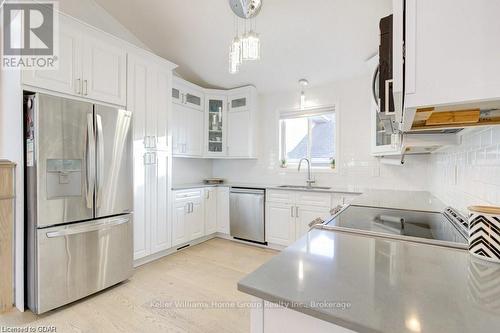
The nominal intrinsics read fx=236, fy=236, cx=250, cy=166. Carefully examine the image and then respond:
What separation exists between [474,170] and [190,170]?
3581 mm

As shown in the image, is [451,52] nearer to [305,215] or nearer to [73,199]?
[73,199]

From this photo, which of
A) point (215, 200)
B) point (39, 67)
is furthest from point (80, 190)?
point (215, 200)

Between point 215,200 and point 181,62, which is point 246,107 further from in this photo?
point 215,200

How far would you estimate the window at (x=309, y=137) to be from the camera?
357 centimetres

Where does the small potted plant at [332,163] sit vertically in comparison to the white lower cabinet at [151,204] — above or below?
above

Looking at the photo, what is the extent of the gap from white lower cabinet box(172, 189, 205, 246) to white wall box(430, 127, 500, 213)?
9.37ft

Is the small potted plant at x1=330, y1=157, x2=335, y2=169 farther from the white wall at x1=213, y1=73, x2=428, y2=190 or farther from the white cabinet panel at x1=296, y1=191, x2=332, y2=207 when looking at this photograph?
the white cabinet panel at x1=296, y1=191, x2=332, y2=207

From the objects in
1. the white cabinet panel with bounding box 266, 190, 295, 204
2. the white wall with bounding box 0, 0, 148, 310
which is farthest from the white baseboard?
the white wall with bounding box 0, 0, 148, 310

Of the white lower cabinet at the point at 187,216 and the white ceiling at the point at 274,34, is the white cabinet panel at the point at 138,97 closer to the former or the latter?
the white ceiling at the point at 274,34

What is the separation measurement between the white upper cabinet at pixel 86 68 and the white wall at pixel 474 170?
2.83 meters

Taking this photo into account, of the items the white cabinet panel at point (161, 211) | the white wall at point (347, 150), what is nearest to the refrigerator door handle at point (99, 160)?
the white cabinet panel at point (161, 211)

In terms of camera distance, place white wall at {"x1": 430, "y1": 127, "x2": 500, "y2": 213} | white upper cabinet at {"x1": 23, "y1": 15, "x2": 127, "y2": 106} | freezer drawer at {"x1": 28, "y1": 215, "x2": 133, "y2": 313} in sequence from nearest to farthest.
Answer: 1. white wall at {"x1": 430, "y1": 127, "x2": 500, "y2": 213}
2. freezer drawer at {"x1": 28, "y1": 215, "x2": 133, "y2": 313}
3. white upper cabinet at {"x1": 23, "y1": 15, "x2": 127, "y2": 106}

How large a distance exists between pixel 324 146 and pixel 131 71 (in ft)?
9.02

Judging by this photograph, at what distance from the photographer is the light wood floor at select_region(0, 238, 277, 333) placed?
1755 mm
